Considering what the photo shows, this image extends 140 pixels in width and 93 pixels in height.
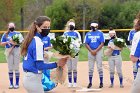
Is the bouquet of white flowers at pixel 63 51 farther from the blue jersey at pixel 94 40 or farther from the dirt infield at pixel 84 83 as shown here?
the blue jersey at pixel 94 40

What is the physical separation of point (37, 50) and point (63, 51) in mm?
650

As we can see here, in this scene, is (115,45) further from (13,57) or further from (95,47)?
(13,57)

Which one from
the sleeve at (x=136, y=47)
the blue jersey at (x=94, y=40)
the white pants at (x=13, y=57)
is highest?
the blue jersey at (x=94, y=40)

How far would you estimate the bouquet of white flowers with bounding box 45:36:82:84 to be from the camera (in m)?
7.01

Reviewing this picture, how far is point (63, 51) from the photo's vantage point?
7023mm

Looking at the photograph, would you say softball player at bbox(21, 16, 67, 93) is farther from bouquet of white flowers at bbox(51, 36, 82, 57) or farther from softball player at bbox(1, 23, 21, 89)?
softball player at bbox(1, 23, 21, 89)

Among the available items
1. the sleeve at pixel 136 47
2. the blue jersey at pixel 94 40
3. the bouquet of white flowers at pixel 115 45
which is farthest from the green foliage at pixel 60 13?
the sleeve at pixel 136 47

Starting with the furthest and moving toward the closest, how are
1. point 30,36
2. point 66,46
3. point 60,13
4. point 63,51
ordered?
1. point 60,13
2. point 66,46
3. point 63,51
4. point 30,36

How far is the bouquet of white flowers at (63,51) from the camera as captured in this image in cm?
701

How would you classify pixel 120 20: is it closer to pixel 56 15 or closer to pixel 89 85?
pixel 56 15

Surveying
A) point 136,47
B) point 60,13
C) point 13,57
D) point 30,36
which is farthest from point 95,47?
point 60,13

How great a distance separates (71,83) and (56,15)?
3401 cm

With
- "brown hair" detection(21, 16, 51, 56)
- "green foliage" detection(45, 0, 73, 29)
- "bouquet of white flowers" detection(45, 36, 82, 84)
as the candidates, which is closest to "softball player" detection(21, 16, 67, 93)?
"brown hair" detection(21, 16, 51, 56)

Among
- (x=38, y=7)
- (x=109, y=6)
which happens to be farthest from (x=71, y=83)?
(x=38, y=7)
